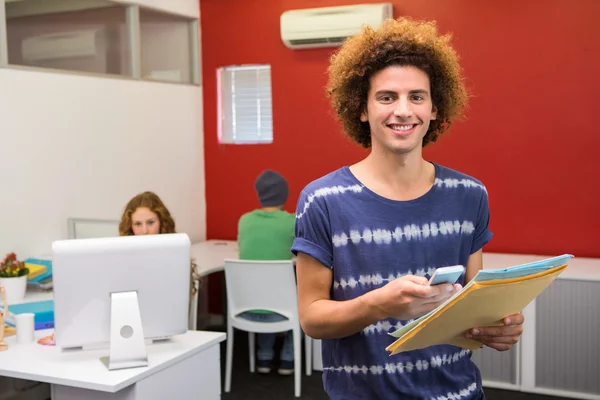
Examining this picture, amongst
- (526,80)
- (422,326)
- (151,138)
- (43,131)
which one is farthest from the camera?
(151,138)

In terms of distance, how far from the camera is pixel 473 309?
4.14 ft

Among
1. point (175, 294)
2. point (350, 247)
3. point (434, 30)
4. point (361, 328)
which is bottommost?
point (175, 294)

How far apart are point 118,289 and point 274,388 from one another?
201 centimetres

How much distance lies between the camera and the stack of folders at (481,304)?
1186mm

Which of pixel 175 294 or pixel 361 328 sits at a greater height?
pixel 361 328

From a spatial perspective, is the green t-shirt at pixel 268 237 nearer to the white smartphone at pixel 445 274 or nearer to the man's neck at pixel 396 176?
the man's neck at pixel 396 176

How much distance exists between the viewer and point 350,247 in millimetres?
1424

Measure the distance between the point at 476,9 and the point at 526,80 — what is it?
1.88ft

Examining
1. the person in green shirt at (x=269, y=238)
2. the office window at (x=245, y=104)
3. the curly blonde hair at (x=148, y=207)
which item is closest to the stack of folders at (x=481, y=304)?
the curly blonde hair at (x=148, y=207)

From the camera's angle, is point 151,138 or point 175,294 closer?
point 175,294

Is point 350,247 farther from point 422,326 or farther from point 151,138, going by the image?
point 151,138

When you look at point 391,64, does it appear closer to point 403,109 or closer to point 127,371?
point 403,109

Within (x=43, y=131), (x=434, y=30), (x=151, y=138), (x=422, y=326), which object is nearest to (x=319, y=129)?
(x=151, y=138)

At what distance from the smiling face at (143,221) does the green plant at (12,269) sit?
0.58m
